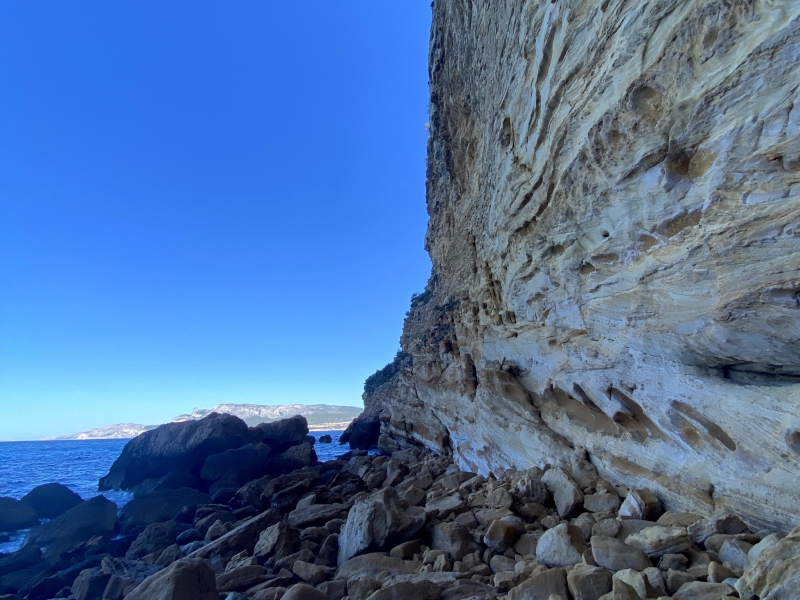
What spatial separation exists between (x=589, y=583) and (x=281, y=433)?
23.6 metres

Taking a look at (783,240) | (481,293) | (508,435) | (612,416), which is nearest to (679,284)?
(783,240)

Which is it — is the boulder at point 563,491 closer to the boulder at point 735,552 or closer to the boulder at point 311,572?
the boulder at point 735,552

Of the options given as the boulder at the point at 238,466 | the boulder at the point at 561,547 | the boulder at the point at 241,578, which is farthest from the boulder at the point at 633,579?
the boulder at the point at 238,466

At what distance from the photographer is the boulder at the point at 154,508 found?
1206 centimetres

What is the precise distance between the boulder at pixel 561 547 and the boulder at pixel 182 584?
395 cm

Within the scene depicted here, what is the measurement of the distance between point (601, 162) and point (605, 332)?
2351 mm

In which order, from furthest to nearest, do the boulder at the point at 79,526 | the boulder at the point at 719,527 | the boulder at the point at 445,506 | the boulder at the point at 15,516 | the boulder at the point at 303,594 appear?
the boulder at the point at 15,516 < the boulder at the point at 79,526 < the boulder at the point at 445,506 < the boulder at the point at 303,594 < the boulder at the point at 719,527

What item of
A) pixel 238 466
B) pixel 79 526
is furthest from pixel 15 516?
pixel 238 466

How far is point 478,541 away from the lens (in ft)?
18.3

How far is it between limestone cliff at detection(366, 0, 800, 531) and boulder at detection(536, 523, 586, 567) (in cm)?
140

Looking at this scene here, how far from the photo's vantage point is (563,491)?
6113 mm

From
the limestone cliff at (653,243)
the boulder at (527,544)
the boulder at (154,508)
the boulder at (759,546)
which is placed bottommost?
the boulder at (154,508)

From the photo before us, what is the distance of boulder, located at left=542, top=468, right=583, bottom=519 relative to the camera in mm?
5809

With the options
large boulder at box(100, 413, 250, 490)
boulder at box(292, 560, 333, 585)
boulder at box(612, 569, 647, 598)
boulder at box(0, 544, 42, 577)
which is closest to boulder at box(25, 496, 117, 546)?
boulder at box(0, 544, 42, 577)
